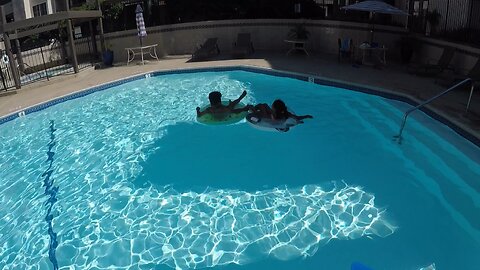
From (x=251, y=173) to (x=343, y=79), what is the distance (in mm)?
5373

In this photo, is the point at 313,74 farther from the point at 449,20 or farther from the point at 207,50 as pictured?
the point at 207,50

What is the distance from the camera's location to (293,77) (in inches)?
499

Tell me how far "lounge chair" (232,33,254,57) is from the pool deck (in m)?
0.44

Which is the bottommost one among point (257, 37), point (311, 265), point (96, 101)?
point (311, 265)

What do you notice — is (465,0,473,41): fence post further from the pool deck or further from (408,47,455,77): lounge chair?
the pool deck

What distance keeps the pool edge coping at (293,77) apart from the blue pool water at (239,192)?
176mm

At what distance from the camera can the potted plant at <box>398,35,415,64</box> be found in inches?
510

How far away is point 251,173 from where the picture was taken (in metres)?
7.58

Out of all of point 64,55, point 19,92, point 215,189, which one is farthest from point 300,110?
point 64,55

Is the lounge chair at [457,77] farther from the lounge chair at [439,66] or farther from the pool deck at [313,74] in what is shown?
the lounge chair at [439,66]

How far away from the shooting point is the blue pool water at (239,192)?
5465 mm

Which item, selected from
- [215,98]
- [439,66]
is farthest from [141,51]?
[439,66]

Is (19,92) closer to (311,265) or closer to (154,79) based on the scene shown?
(154,79)

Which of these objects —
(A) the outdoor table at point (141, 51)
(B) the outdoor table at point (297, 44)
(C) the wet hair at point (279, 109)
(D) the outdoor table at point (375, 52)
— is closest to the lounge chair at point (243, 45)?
(B) the outdoor table at point (297, 44)
